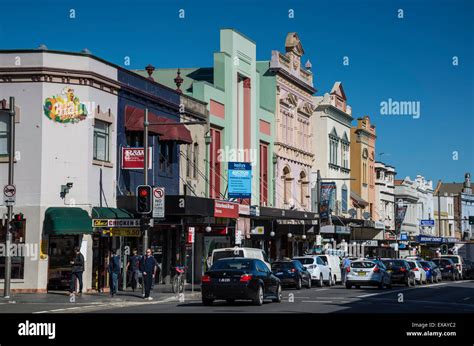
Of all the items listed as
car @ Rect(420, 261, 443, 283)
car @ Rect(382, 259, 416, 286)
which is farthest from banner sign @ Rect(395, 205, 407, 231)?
car @ Rect(382, 259, 416, 286)

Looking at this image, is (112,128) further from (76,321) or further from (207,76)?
(76,321)

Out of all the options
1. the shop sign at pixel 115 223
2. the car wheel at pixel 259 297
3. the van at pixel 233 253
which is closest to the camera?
the car wheel at pixel 259 297

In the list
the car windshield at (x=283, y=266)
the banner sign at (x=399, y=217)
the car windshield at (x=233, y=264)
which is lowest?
the car windshield at (x=283, y=266)

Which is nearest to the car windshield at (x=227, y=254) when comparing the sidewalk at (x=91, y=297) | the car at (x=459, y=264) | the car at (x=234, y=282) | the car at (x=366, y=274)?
the sidewalk at (x=91, y=297)

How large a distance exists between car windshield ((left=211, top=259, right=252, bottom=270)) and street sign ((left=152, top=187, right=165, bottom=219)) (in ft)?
18.5

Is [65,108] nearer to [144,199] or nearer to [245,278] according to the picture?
[144,199]

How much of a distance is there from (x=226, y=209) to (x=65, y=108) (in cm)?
1167

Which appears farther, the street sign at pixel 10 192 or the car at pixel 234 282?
the street sign at pixel 10 192

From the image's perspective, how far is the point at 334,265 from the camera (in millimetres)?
48094

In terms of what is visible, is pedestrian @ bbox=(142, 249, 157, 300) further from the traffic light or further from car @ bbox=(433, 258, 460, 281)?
car @ bbox=(433, 258, 460, 281)

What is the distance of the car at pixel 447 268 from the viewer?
200 feet

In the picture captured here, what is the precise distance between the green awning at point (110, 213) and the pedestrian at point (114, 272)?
5.71 ft

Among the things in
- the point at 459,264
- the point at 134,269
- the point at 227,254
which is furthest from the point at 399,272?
the point at 459,264

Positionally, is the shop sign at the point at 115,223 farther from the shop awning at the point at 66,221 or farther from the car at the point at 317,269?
the car at the point at 317,269
